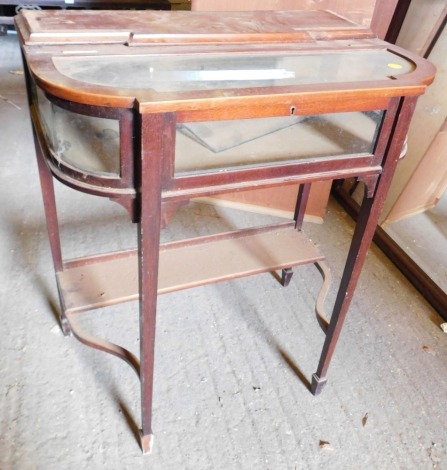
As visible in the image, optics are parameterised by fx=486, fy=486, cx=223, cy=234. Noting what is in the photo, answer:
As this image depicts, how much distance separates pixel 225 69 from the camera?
90 centimetres

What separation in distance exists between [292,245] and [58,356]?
2.61 ft

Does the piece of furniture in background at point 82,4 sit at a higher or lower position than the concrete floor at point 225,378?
higher

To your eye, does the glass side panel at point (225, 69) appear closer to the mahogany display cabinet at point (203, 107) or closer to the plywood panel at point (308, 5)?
the mahogany display cabinet at point (203, 107)

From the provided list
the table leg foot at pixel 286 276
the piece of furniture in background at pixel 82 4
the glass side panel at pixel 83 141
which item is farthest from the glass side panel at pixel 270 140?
the piece of furniture in background at pixel 82 4

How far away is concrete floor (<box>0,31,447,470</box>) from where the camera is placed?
4.11 feet

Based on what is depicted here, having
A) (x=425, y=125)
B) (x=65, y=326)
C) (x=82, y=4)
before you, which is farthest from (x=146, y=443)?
(x=82, y=4)

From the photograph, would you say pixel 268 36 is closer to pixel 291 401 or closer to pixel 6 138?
pixel 291 401

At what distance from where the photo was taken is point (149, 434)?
4.00 ft

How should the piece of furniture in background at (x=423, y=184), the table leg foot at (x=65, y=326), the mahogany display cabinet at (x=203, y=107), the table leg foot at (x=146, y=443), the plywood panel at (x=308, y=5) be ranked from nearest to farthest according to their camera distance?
the mahogany display cabinet at (x=203, y=107) < the table leg foot at (x=146, y=443) < the table leg foot at (x=65, y=326) < the plywood panel at (x=308, y=5) < the piece of furniture in background at (x=423, y=184)

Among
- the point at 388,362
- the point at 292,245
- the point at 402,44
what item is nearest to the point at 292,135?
the point at 292,245

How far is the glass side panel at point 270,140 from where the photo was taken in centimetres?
91

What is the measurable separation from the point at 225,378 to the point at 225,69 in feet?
2.97

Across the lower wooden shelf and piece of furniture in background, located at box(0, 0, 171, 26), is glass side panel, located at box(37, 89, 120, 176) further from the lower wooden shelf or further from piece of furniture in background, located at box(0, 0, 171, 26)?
piece of furniture in background, located at box(0, 0, 171, 26)

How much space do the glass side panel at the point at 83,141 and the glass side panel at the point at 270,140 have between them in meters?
0.12
